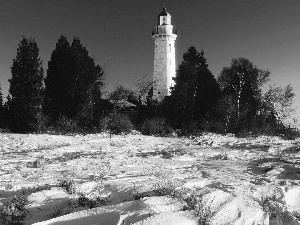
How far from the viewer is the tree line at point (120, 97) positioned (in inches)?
888

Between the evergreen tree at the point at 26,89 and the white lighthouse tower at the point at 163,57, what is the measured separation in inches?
883

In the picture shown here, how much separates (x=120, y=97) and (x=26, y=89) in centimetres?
1693

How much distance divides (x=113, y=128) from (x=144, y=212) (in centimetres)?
2125

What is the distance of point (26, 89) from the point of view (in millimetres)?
22453

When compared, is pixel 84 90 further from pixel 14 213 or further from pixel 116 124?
pixel 14 213

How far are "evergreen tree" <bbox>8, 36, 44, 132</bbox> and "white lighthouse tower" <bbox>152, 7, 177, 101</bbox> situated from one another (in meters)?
22.4

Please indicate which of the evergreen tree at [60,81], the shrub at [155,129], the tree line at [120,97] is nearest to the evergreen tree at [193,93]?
the tree line at [120,97]

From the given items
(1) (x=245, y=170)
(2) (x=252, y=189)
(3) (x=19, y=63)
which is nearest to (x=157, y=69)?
(3) (x=19, y=63)

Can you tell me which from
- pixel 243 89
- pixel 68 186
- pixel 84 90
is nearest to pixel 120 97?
pixel 84 90

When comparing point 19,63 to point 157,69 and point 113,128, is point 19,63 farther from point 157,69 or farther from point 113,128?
point 157,69

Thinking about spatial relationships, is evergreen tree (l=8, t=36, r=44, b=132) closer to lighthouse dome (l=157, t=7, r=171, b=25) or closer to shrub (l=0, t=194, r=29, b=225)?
shrub (l=0, t=194, r=29, b=225)

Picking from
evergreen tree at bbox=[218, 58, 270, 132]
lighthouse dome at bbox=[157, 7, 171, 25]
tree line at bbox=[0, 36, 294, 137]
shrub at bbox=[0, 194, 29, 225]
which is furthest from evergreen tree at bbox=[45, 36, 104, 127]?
lighthouse dome at bbox=[157, 7, 171, 25]

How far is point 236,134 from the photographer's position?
26188 mm

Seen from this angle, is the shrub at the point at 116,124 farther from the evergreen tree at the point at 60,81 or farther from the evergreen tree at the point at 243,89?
the evergreen tree at the point at 243,89
